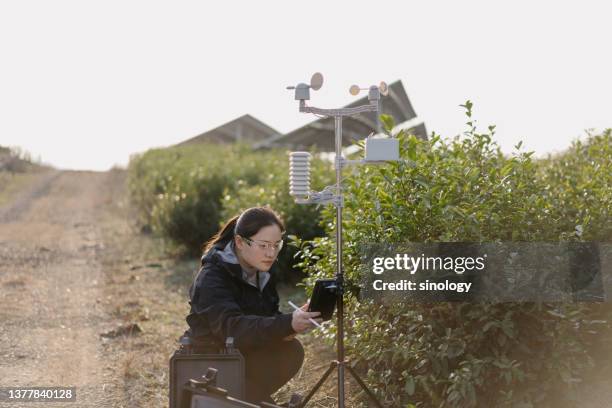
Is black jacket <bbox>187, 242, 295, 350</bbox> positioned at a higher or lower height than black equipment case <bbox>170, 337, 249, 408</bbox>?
higher

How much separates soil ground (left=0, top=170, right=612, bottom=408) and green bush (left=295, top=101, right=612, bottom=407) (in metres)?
0.37

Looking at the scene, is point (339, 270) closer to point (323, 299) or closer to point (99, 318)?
point (323, 299)

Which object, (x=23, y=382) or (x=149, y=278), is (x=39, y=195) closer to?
(x=149, y=278)

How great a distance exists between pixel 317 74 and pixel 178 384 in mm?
1713

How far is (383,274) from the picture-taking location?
4785mm

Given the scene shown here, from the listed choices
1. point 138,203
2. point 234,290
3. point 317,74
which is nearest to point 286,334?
point 234,290

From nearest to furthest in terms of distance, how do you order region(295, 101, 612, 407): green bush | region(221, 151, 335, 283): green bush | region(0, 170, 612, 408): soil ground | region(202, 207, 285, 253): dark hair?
1. region(202, 207, 285, 253): dark hair
2. region(295, 101, 612, 407): green bush
3. region(0, 170, 612, 408): soil ground
4. region(221, 151, 335, 283): green bush

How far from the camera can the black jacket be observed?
13.3ft

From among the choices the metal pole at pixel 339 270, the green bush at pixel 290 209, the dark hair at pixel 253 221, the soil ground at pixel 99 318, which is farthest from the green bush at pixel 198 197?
the metal pole at pixel 339 270

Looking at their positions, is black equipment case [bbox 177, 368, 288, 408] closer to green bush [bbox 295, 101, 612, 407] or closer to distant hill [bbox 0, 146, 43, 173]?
green bush [bbox 295, 101, 612, 407]

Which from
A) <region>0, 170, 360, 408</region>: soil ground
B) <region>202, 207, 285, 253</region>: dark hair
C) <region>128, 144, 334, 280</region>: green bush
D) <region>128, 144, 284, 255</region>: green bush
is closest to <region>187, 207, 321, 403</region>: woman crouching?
<region>202, 207, 285, 253</region>: dark hair

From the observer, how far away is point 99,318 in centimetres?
902

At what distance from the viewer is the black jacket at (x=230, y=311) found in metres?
4.04

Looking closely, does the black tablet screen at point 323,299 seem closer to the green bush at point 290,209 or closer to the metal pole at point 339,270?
the metal pole at point 339,270
